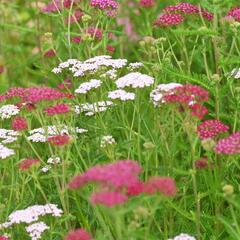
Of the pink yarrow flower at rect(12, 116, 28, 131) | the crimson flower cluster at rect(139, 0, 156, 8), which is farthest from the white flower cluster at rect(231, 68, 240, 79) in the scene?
the pink yarrow flower at rect(12, 116, 28, 131)

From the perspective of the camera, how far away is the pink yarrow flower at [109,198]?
2984mm

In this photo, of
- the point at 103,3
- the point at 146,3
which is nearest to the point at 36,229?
the point at 103,3

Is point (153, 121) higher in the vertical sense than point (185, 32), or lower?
lower

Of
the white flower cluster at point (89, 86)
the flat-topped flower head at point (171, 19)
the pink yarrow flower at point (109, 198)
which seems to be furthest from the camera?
the flat-topped flower head at point (171, 19)

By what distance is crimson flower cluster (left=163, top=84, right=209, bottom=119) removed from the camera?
3803 millimetres

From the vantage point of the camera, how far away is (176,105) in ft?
12.8

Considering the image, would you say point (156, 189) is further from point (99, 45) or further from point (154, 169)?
point (99, 45)

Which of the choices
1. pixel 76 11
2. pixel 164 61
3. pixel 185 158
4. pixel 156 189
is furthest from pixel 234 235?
pixel 76 11

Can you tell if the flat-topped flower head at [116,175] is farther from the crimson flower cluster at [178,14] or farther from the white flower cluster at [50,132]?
the crimson flower cluster at [178,14]

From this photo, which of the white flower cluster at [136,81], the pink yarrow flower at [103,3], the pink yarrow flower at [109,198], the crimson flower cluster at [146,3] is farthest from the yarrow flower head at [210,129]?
the crimson flower cluster at [146,3]

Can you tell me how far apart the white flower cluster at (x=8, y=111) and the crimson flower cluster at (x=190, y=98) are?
3.76ft

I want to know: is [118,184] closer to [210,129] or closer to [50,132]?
[210,129]

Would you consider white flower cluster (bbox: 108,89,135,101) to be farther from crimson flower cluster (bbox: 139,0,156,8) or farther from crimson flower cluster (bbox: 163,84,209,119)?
crimson flower cluster (bbox: 139,0,156,8)

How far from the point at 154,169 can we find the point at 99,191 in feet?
3.59
